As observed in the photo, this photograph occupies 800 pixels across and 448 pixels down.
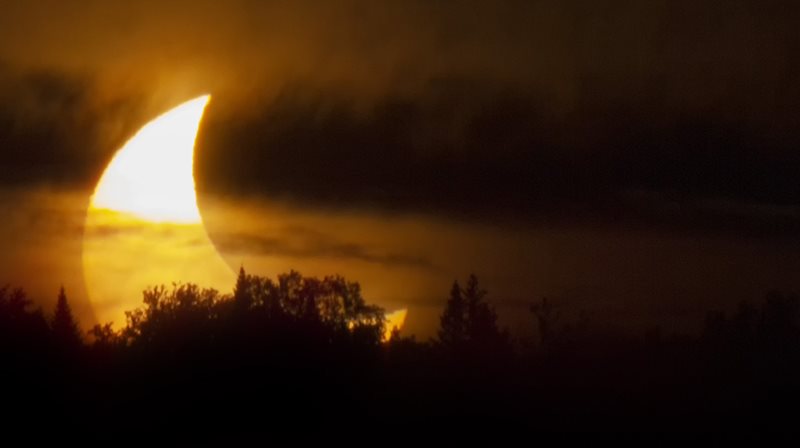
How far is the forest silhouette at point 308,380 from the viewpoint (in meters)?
41.5

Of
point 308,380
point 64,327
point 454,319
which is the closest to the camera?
point 308,380

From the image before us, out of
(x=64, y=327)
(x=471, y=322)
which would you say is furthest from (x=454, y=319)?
(x=64, y=327)

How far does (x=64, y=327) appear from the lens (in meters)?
57.2

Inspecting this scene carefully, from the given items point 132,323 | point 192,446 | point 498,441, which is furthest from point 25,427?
point 132,323

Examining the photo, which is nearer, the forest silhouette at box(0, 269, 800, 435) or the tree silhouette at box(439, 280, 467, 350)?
the forest silhouette at box(0, 269, 800, 435)

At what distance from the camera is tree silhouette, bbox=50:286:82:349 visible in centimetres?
4820

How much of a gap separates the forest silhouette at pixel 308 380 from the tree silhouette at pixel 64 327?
0.22m

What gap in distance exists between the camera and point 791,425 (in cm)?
4378

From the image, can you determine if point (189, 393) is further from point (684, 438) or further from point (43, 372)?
point (684, 438)

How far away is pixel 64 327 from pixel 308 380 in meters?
15.8

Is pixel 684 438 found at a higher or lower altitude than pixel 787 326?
lower

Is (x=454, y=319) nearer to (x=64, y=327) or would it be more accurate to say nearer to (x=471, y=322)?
(x=471, y=322)

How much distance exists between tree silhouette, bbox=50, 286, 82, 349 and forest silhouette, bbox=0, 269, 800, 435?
220 mm

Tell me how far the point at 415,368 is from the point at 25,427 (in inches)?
681
